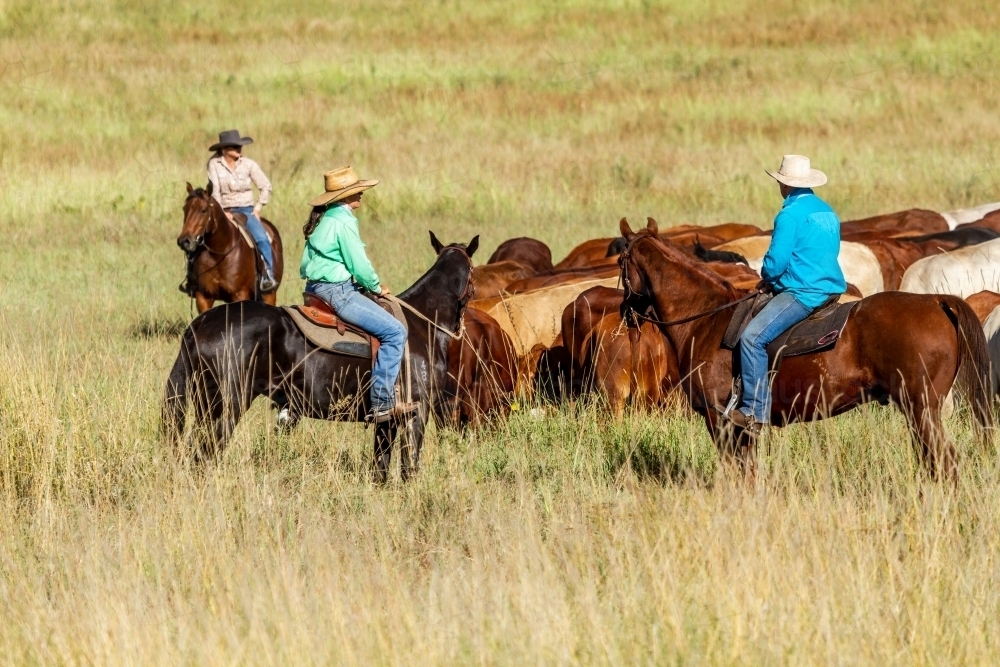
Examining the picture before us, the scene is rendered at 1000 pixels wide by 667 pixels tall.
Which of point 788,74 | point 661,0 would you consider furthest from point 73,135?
point 661,0

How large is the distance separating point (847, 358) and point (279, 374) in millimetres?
3351

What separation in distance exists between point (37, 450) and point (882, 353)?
191 inches

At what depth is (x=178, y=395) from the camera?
26.2ft

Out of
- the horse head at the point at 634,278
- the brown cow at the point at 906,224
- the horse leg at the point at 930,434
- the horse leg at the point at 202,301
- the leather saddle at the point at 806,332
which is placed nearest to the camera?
the horse leg at the point at 930,434

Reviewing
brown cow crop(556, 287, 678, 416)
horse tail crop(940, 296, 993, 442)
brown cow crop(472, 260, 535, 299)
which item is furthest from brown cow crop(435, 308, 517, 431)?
horse tail crop(940, 296, 993, 442)

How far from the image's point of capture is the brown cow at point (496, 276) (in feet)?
43.4

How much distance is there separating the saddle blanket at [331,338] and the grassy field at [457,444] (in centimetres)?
58

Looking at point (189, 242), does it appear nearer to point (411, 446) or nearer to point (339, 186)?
point (339, 186)

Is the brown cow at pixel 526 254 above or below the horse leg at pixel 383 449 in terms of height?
above

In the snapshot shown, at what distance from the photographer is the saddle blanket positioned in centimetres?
815

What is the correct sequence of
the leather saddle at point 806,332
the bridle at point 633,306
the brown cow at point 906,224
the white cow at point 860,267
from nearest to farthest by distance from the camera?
the leather saddle at point 806,332
the bridle at point 633,306
the white cow at point 860,267
the brown cow at point 906,224

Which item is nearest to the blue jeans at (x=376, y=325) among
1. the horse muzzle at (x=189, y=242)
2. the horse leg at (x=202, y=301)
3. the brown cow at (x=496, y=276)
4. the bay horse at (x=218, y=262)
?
the brown cow at (x=496, y=276)

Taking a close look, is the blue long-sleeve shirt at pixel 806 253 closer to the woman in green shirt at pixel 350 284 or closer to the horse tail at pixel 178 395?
the woman in green shirt at pixel 350 284

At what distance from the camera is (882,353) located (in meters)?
7.52
